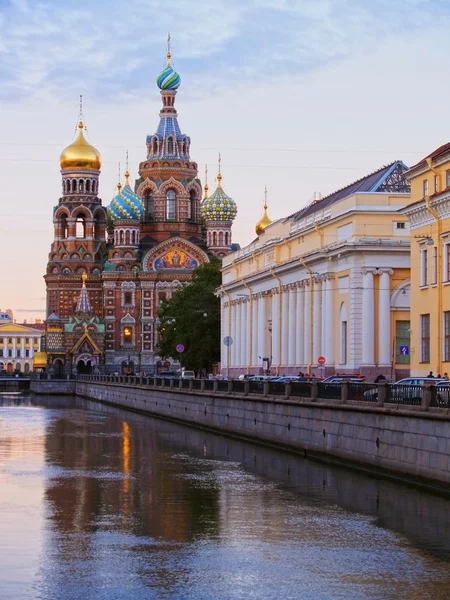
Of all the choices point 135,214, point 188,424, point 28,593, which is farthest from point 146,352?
point 28,593

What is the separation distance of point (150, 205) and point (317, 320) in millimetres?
80267

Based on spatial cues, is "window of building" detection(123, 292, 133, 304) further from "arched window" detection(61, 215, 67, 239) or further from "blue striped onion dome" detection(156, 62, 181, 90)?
"blue striped onion dome" detection(156, 62, 181, 90)

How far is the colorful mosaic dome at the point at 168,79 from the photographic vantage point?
458 ft

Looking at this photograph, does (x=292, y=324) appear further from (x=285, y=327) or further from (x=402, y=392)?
(x=402, y=392)

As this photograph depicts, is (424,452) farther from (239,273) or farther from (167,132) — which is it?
(167,132)

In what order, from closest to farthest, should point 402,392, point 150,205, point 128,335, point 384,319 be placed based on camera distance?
point 402,392
point 384,319
point 128,335
point 150,205

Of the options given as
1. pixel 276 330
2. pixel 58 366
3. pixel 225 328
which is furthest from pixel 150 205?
pixel 276 330

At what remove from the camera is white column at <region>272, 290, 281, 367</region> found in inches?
2783

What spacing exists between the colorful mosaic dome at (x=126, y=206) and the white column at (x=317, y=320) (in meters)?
74.1

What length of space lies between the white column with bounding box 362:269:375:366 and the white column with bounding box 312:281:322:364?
5.47 meters

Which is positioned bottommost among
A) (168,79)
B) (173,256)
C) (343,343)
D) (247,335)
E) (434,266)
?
(343,343)

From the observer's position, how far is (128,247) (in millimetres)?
136000

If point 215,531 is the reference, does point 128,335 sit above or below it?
above

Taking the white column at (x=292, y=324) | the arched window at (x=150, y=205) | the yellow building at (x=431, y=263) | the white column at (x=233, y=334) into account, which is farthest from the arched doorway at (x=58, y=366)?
the yellow building at (x=431, y=263)
